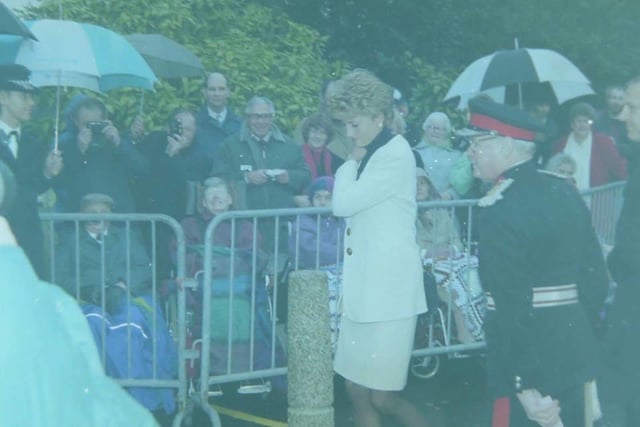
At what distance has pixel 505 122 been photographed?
4953 millimetres

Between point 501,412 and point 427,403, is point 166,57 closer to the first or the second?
point 427,403

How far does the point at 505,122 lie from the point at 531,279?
0.61 meters

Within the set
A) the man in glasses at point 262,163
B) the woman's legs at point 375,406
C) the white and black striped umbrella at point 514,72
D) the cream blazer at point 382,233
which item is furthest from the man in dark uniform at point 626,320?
the white and black striped umbrella at point 514,72

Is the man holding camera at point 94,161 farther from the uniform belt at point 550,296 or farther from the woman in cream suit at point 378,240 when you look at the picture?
the uniform belt at point 550,296

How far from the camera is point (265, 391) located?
27.1 feet

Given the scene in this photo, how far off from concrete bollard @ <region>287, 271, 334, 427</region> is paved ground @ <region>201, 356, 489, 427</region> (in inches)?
39.7

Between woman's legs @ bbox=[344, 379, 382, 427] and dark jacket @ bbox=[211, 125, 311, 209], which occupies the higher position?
dark jacket @ bbox=[211, 125, 311, 209]

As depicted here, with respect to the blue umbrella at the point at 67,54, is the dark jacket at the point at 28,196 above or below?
below

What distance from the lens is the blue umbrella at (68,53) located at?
8.55m

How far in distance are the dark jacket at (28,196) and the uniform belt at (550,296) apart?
2.82 meters

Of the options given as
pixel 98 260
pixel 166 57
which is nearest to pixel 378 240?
pixel 98 260

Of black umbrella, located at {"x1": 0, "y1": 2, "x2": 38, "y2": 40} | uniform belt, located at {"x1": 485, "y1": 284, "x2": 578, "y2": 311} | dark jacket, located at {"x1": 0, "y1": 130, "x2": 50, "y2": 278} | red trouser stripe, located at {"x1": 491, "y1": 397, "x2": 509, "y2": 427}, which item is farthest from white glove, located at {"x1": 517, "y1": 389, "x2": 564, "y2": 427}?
black umbrella, located at {"x1": 0, "y1": 2, "x2": 38, "y2": 40}

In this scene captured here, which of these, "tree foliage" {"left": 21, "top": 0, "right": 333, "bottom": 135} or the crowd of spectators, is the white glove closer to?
the crowd of spectators

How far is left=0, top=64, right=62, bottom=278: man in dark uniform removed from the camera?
6742mm
